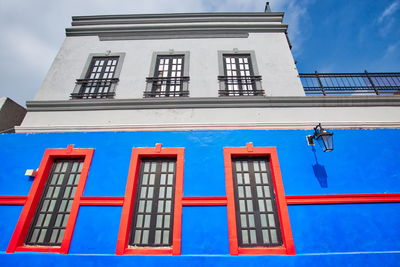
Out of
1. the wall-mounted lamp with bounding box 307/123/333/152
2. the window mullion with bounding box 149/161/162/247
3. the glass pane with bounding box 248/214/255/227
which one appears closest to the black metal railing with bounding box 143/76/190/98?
the window mullion with bounding box 149/161/162/247

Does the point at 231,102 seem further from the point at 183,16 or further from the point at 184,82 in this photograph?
the point at 183,16

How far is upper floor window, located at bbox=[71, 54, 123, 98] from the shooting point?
245 inches

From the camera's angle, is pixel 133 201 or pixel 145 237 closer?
pixel 145 237

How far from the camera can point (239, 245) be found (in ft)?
13.6

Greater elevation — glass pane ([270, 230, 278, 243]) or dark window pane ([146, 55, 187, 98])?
dark window pane ([146, 55, 187, 98])

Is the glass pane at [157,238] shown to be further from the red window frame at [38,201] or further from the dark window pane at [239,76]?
the dark window pane at [239,76]

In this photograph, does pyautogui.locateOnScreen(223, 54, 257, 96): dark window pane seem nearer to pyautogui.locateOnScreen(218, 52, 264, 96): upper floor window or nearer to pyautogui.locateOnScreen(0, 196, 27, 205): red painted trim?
pyautogui.locateOnScreen(218, 52, 264, 96): upper floor window

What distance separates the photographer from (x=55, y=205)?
4.65 metres

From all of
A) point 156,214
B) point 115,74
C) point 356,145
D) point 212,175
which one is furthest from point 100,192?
point 356,145

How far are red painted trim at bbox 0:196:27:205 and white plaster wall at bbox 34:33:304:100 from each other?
296 centimetres

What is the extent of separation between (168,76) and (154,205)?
4029 mm

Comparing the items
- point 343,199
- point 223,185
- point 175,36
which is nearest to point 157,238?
point 223,185

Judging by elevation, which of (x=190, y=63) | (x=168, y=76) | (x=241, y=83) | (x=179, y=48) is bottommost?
(x=241, y=83)

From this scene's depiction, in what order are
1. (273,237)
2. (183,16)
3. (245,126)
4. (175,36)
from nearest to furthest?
(273,237) → (245,126) → (175,36) → (183,16)
